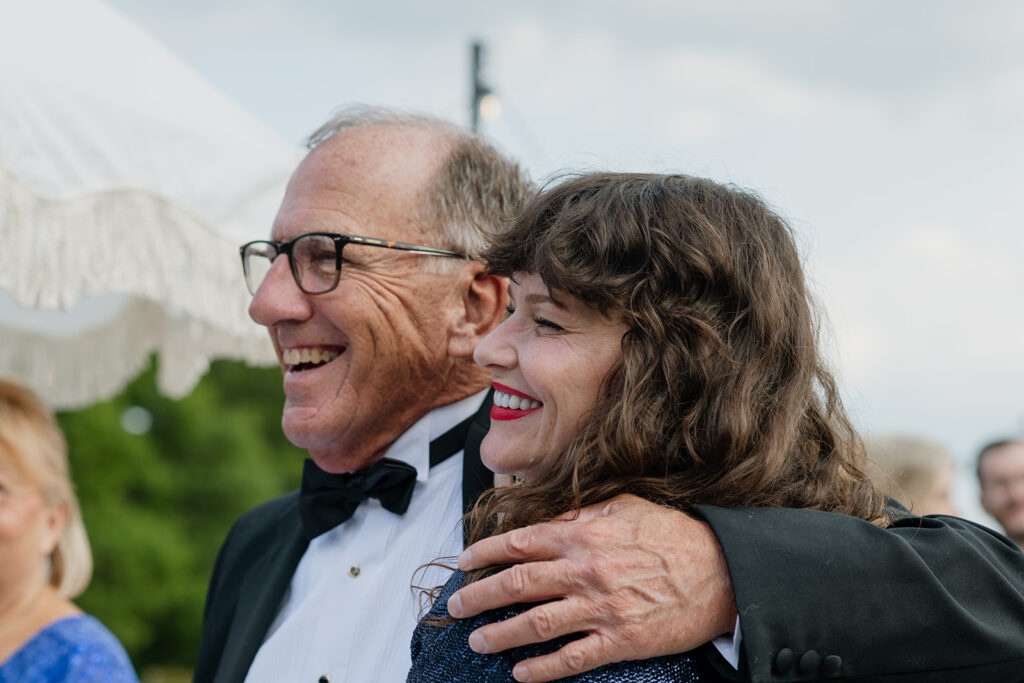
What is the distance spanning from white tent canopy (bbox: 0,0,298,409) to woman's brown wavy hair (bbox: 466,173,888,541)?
1660mm

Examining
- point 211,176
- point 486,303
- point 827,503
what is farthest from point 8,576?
point 827,503

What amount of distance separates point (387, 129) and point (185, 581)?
57.5ft

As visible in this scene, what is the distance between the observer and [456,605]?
5.20 feet

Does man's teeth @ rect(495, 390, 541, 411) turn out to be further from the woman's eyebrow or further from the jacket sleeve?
the jacket sleeve

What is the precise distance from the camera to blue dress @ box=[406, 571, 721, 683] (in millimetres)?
1491

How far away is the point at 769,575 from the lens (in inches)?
60.5

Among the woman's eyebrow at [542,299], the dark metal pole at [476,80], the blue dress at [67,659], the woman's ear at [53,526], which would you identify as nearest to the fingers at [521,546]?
the woman's eyebrow at [542,299]

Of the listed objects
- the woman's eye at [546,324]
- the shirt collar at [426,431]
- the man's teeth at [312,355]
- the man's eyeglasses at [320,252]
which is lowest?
the shirt collar at [426,431]

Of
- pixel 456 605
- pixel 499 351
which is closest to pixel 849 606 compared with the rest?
pixel 456 605

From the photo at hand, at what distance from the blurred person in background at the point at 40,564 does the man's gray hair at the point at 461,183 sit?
170cm

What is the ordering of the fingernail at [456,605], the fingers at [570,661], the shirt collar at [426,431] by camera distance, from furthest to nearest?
the shirt collar at [426,431]
the fingernail at [456,605]
the fingers at [570,661]

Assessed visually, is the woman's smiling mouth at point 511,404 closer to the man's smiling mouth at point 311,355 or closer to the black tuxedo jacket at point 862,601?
the black tuxedo jacket at point 862,601

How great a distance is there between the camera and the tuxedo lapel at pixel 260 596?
260 cm

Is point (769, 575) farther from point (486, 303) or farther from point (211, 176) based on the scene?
point (211, 176)
